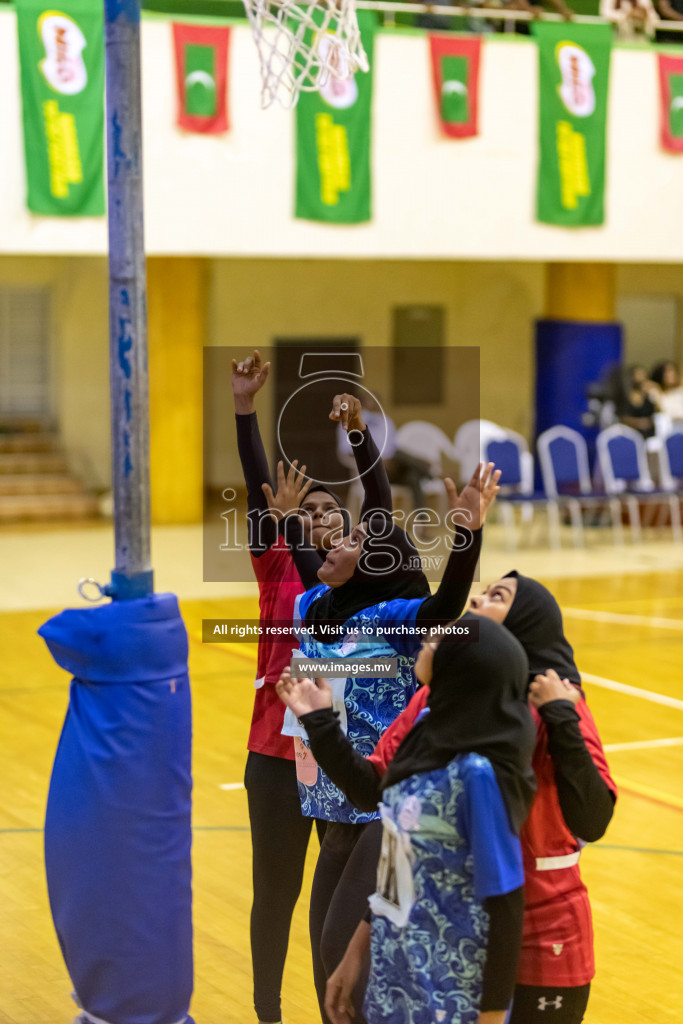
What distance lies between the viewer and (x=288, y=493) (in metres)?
3.75

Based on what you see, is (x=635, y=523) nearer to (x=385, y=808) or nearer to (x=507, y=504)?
(x=507, y=504)

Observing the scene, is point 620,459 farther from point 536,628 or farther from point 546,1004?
point 546,1004

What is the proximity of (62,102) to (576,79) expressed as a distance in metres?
4.91

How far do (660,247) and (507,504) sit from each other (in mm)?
3080

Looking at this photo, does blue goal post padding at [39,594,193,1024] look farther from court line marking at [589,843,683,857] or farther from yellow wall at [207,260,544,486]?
yellow wall at [207,260,544,486]

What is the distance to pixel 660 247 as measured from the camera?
13805mm

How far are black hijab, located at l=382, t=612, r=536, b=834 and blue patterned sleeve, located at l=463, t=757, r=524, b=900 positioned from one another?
0.02 m

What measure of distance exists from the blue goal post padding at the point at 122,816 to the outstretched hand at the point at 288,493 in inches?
22.5

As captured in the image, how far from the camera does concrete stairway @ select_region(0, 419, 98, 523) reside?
52.7 feet

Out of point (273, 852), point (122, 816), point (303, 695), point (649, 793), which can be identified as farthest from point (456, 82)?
point (303, 695)

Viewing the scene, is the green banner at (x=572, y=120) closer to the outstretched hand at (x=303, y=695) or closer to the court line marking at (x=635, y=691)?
the court line marking at (x=635, y=691)

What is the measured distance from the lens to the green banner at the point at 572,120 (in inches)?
501

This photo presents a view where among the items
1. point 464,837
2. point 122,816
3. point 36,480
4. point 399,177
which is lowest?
point 36,480

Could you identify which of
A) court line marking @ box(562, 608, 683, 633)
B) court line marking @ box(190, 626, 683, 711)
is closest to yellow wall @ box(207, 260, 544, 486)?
court line marking @ box(562, 608, 683, 633)
